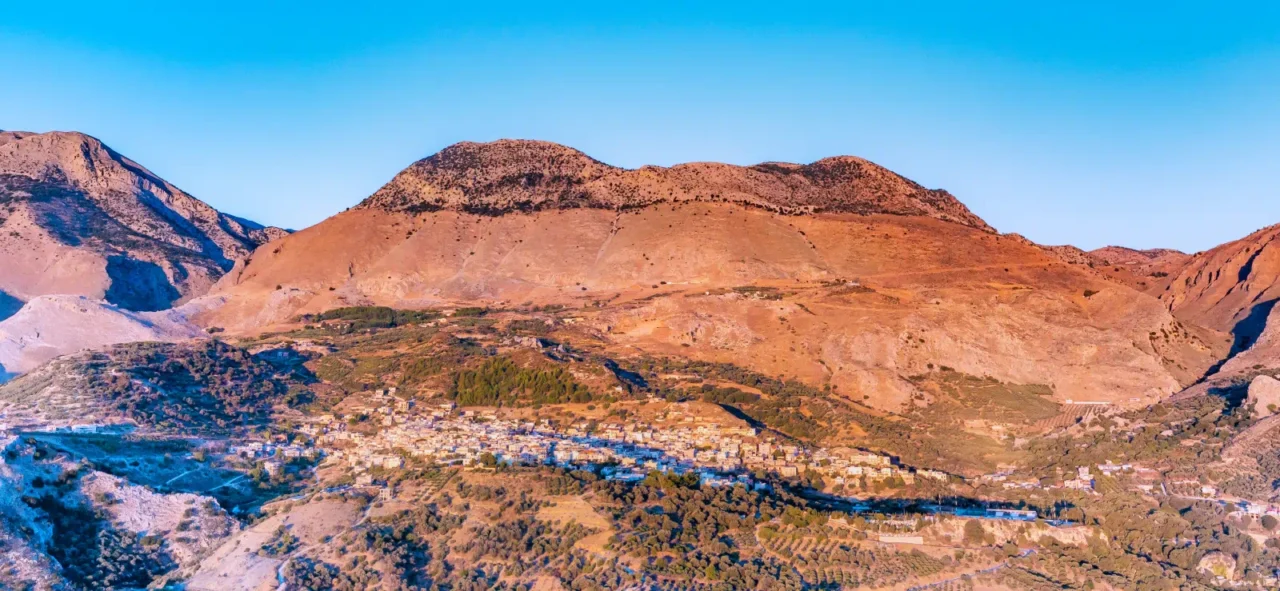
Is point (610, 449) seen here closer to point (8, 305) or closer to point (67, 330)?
point (67, 330)

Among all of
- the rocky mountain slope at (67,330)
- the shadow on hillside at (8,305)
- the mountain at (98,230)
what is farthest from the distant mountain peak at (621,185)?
the shadow on hillside at (8,305)

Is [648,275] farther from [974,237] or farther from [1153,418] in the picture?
[1153,418]

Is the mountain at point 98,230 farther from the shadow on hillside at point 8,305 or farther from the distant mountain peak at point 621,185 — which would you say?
the distant mountain peak at point 621,185

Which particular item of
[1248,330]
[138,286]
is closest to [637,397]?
[1248,330]

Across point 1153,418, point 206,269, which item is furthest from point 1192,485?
point 206,269

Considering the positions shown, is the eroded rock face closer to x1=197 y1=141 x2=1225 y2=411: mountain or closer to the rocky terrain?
the rocky terrain

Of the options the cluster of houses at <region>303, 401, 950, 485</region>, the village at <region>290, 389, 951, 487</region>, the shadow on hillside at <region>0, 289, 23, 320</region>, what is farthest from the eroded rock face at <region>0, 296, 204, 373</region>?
the cluster of houses at <region>303, 401, 950, 485</region>
